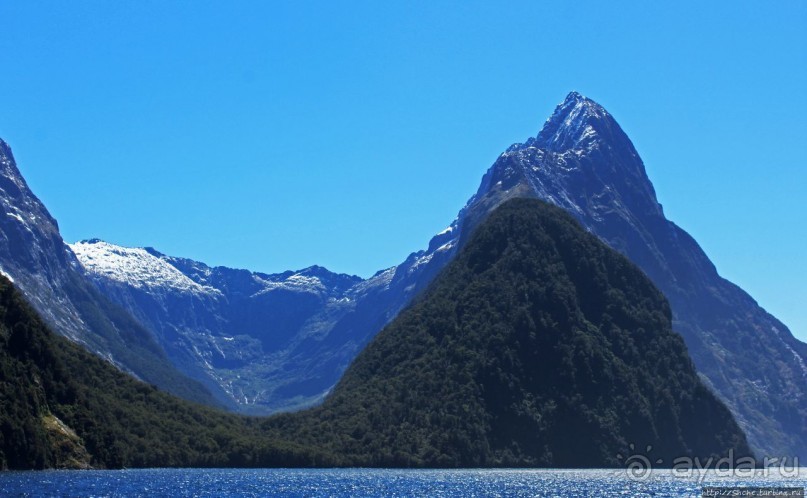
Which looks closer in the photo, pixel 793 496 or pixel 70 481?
pixel 793 496

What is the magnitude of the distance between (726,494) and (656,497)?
157 feet

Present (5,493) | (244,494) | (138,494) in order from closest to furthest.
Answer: (5,493) < (138,494) < (244,494)

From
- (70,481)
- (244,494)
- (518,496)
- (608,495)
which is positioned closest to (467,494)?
(518,496)

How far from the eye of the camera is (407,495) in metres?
193

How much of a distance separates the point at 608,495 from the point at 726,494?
170 feet

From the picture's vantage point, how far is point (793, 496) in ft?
465

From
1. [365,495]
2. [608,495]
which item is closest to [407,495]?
[365,495]

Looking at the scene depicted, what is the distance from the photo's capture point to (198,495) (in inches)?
7205

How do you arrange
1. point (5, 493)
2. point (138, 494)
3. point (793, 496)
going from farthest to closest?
point (138, 494) < point (5, 493) < point (793, 496)

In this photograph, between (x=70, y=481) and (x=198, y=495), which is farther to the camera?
(x=70, y=481)

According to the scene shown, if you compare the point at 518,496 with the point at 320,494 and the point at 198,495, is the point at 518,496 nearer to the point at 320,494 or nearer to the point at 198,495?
the point at 320,494

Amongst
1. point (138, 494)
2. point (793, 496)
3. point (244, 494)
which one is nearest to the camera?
point (793, 496)

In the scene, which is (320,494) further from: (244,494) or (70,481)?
(70,481)

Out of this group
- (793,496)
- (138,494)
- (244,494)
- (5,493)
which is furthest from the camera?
(244,494)
